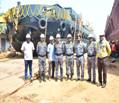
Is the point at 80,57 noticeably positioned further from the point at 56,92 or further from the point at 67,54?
the point at 56,92

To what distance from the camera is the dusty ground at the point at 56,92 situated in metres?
6.96

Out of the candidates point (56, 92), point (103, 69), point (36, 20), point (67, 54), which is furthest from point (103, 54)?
point (36, 20)

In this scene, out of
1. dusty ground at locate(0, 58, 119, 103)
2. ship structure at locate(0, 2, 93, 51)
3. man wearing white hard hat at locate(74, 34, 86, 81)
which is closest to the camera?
dusty ground at locate(0, 58, 119, 103)

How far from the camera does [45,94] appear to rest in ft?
24.6

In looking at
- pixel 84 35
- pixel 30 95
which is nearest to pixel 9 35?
pixel 84 35

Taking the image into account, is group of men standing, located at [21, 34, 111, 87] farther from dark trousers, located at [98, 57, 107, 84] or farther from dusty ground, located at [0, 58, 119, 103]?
dusty ground, located at [0, 58, 119, 103]

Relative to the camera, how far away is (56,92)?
7.66m

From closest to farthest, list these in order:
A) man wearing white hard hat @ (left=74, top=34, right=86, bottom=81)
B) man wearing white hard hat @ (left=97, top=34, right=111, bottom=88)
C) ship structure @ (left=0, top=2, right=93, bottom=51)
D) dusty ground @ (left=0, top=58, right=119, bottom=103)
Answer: dusty ground @ (left=0, top=58, right=119, bottom=103) < man wearing white hard hat @ (left=97, top=34, right=111, bottom=88) < man wearing white hard hat @ (left=74, top=34, right=86, bottom=81) < ship structure @ (left=0, top=2, right=93, bottom=51)

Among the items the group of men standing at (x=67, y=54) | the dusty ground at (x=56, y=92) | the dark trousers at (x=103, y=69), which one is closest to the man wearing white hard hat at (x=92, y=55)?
the group of men standing at (x=67, y=54)

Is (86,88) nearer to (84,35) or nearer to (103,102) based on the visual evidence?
(103,102)

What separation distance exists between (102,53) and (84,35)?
1467cm

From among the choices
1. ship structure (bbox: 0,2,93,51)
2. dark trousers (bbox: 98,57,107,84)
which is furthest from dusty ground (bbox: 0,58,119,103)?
ship structure (bbox: 0,2,93,51)

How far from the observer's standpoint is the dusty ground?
22.8 feet

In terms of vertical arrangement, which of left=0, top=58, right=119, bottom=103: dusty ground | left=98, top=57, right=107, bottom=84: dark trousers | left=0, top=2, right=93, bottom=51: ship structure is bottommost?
left=0, top=58, right=119, bottom=103: dusty ground
